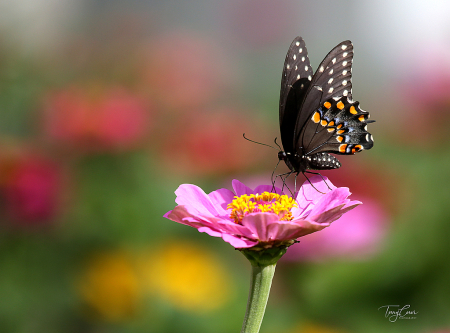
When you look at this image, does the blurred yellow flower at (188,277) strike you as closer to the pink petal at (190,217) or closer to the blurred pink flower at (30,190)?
the blurred pink flower at (30,190)

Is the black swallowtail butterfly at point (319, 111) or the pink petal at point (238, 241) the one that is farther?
the black swallowtail butterfly at point (319, 111)

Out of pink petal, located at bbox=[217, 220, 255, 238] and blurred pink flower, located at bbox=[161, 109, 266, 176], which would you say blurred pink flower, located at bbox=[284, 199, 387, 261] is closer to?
blurred pink flower, located at bbox=[161, 109, 266, 176]

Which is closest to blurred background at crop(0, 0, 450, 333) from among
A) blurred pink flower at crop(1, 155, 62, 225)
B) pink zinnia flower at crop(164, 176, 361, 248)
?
blurred pink flower at crop(1, 155, 62, 225)

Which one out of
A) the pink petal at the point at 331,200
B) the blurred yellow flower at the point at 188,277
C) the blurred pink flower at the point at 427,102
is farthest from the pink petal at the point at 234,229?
the blurred pink flower at the point at 427,102

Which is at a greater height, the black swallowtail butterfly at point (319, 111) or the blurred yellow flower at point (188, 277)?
Answer: the black swallowtail butterfly at point (319, 111)

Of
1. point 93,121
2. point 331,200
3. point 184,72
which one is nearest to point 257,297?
point 331,200

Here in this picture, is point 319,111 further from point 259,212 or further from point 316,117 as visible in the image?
point 259,212
